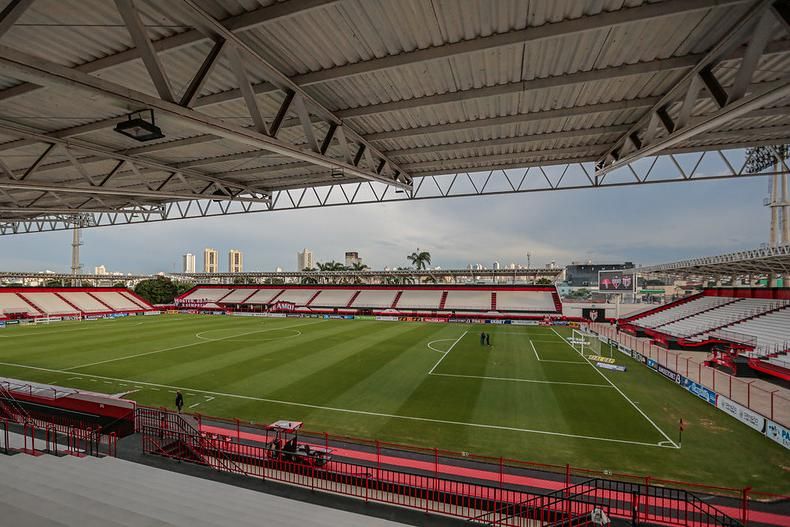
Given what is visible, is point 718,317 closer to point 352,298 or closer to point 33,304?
point 352,298

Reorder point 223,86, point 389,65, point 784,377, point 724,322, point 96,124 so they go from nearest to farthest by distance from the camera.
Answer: point 389,65 → point 223,86 → point 96,124 → point 784,377 → point 724,322

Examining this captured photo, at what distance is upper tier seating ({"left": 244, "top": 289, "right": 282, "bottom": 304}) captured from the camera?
2376 inches

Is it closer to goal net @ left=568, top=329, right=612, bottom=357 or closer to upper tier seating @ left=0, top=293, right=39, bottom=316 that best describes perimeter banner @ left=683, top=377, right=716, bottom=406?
goal net @ left=568, top=329, right=612, bottom=357

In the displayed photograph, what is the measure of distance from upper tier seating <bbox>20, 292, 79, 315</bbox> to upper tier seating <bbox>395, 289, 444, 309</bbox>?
44486 millimetres

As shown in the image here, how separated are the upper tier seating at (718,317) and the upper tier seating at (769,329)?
1071mm

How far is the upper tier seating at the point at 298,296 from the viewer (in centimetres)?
5885

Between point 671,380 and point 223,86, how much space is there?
78.7 feet

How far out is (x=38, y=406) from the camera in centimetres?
1205

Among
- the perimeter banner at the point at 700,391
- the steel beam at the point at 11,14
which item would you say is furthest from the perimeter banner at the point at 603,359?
the steel beam at the point at 11,14

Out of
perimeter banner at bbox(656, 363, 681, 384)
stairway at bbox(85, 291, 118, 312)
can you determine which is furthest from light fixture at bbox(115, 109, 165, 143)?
stairway at bbox(85, 291, 118, 312)

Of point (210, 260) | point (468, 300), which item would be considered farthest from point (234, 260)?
point (468, 300)

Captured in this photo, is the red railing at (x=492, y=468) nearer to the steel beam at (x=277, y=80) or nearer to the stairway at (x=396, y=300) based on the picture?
the steel beam at (x=277, y=80)

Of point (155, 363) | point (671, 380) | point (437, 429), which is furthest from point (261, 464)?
point (671, 380)

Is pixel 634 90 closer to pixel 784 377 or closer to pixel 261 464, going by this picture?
pixel 261 464
